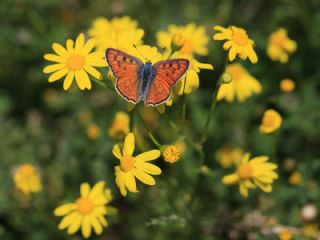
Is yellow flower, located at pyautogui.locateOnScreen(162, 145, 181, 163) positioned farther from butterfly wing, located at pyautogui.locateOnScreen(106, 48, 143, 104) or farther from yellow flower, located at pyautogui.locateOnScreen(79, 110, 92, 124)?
yellow flower, located at pyautogui.locateOnScreen(79, 110, 92, 124)

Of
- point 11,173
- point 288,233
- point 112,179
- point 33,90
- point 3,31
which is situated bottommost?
point 288,233

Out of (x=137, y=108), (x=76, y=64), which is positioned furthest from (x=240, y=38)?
(x=76, y=64)

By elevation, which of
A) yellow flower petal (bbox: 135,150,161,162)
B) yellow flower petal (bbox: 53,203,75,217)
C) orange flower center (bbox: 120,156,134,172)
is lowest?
yellow flower petal (bbox: 135,150,161,162)

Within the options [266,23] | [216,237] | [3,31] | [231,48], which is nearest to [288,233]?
[216,237]

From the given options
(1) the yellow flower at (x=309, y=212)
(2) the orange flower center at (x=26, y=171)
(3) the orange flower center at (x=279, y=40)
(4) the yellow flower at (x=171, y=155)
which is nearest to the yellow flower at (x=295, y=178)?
(1) the yellow flower at (x=309, y=212)

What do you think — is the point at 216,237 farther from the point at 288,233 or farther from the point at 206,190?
the point at 288,233

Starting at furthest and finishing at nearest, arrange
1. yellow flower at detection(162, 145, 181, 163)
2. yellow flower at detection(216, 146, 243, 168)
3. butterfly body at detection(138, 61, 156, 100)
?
yellow flower at detection(216, 146, 243, 168) < yellow flower at detection(162, 145, 181, 163) < butterfly body at detection(138, 61, 156, 100)

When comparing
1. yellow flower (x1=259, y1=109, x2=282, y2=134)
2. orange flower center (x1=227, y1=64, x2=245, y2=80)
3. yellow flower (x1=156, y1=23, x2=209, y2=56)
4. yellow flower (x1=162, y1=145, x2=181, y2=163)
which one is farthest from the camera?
orange flower center (x1=227, y1=64, x2=245, y2=80)

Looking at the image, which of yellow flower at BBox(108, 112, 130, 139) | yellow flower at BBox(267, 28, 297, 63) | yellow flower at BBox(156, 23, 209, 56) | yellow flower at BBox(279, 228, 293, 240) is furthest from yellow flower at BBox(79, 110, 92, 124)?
yellow flower at BBox(279, 228, 293, 240)
